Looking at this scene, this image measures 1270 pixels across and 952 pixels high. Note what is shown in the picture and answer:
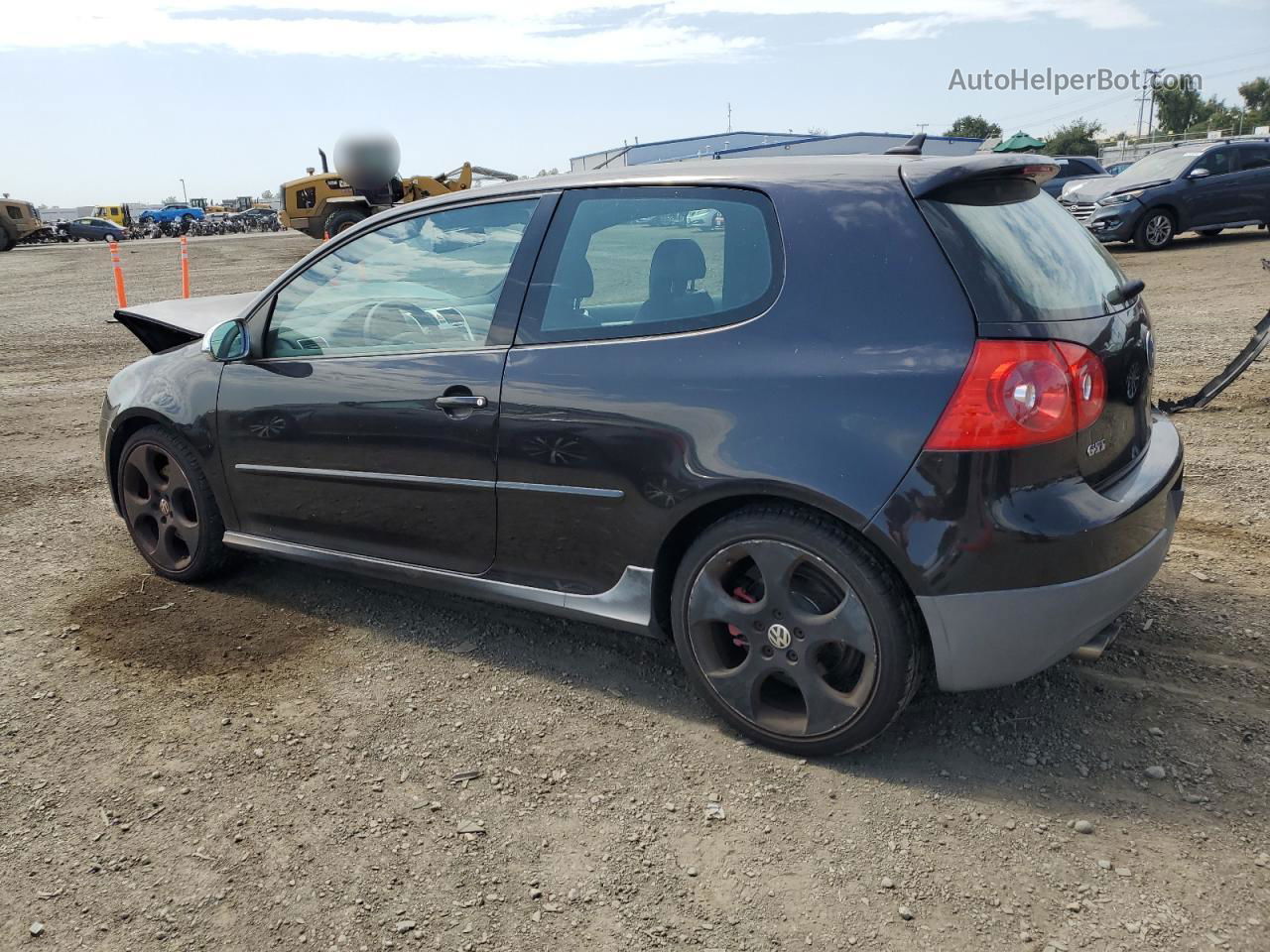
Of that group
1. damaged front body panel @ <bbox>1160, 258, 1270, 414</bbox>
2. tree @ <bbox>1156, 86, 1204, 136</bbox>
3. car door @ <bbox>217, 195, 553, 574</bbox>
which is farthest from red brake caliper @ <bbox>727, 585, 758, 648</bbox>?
tree @ <bbox>1156, 86, 1204, 136</bbox>

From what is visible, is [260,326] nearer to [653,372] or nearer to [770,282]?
[653,372]

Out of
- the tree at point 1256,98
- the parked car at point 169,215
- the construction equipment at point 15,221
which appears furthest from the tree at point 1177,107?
the construction equipment at point 15,221

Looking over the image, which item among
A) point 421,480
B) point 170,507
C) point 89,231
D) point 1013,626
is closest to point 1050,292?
point 1013,626

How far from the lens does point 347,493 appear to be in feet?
11.8

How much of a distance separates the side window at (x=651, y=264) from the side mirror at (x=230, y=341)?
131cm

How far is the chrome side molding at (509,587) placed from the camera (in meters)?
3.02

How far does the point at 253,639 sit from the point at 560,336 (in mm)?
1707

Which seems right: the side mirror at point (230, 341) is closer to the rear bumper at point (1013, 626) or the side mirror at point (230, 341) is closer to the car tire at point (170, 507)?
the car tire at point (170, 507)

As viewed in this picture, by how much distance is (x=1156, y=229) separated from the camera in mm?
16156

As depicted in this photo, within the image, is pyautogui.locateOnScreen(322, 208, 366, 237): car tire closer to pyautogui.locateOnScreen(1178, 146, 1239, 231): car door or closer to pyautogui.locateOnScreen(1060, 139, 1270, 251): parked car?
pyautogui.locateOnScreen(1060, 139, 1270, 251): parked car

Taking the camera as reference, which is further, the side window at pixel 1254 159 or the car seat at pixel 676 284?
the side window at pixel 1254 159

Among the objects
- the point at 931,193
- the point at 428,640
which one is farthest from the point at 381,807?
the point at 931,193

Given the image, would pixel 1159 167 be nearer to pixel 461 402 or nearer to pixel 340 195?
pixel 461 402

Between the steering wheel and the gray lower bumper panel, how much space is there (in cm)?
191
